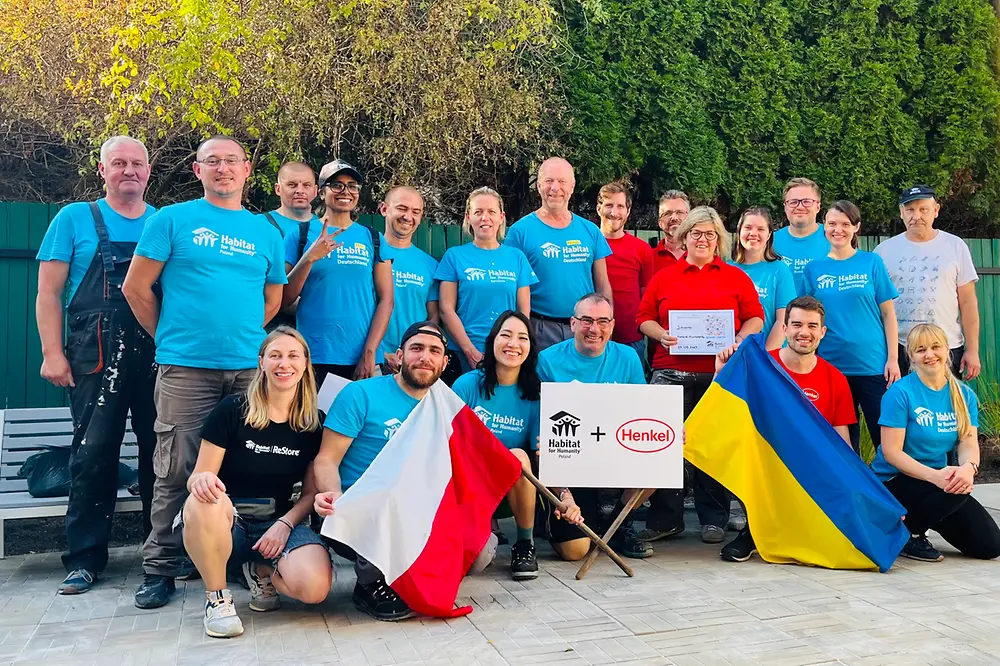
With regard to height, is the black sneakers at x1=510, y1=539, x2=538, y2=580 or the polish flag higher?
the polish flag

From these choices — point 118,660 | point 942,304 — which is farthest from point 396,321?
point 942,304

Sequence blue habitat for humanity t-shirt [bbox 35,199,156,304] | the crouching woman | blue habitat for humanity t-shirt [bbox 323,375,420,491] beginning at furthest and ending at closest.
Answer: blue habitat for humanity t-shirt [bbox 35,199,156,304] < blue habitat for humanity t-shirt [bbox 323,375,420,491] < the crouching woman

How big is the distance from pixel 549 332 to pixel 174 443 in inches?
105

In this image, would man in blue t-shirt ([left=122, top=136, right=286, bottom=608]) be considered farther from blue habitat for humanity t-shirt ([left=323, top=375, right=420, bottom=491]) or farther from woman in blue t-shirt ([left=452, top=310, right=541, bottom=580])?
woman in blue t-shirt ([left=452, top=310, right=541, bottom=580])

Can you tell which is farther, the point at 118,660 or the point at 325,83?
the point at 325,83

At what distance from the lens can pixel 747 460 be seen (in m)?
5.39

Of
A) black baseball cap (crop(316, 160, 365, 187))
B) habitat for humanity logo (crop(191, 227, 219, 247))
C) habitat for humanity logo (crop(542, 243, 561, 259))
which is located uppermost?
black baseball cap (crop(316, 160, 365, 187))

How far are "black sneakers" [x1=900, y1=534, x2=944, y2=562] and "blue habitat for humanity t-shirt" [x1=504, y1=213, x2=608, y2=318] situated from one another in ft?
8.60

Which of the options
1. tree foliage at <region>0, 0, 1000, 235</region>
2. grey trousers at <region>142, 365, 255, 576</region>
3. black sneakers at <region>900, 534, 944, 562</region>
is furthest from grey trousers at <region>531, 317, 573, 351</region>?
tree foliage at <region>0, 0, 1000, 235</region>

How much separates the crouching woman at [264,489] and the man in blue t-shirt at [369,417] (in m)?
0.12

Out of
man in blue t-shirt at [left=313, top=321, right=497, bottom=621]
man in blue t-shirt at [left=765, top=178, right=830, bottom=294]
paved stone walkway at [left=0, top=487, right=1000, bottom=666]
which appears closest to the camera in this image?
paved stone walkway at [left=0, top=487, right=1000, bottom=666]

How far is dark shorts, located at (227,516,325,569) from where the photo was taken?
14.1 feet

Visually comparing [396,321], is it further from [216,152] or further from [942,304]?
[942,304]

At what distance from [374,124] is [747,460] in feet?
15.8
